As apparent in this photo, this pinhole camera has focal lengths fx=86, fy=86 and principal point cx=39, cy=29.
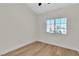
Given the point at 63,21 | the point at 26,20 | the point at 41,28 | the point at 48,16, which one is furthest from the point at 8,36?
the point at 63,21

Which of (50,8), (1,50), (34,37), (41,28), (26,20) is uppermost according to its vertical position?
(50,8)

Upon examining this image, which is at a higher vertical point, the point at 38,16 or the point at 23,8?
the point at 23,8

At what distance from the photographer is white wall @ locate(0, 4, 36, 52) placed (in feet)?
3.63

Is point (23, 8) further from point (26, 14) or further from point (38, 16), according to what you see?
point (38, 16)

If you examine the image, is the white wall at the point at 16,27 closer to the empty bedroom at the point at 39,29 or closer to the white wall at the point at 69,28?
the empty bedroom at the point at 39,29

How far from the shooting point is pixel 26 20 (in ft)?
3.76

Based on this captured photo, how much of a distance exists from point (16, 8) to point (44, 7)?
0.35 metres

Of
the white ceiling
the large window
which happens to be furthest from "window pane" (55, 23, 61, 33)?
the white ceiling

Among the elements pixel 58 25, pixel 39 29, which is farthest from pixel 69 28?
pixel 39 29

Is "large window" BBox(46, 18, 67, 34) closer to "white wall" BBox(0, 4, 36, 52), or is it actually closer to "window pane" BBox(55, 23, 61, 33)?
"window pane" BBox(55, 23, 61, 33)

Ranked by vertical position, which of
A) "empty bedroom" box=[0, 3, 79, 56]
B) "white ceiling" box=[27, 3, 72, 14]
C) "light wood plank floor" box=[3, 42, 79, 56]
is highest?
"white ceiling" box=[27, 3, 72, 14]

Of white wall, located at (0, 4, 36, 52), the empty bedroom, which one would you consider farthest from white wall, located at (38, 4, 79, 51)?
white wall, located at (0, 4, 36, 52)

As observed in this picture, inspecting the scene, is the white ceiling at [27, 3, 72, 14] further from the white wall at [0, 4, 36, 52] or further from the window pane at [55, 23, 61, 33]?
the window pane at [55, 23, 61, 33]

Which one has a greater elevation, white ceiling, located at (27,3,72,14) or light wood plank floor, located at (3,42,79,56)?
white ceiling, located at (27,3,72,14)
